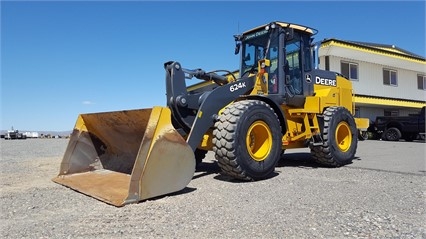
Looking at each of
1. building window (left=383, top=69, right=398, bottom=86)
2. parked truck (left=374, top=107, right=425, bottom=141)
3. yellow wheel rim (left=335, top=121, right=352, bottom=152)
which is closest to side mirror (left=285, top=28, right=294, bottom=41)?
yellow wheel rim (left=335, top=121, right=352, bottom=152)

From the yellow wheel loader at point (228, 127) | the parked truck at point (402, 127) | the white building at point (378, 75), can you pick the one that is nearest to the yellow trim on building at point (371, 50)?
the white building at point (378, 75)

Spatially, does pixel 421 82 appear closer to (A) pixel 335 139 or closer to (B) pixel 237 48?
(A) pixel 335 139

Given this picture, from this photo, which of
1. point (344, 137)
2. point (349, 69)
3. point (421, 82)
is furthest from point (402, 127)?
point (344, 137)

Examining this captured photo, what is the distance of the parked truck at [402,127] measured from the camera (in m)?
19.3

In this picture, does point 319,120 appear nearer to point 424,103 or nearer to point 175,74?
point 175,74

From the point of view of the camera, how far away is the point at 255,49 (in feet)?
26.9

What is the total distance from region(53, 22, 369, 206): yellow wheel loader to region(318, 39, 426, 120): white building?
11.9m

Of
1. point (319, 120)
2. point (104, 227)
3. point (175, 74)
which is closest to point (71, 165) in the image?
point (175, 74)

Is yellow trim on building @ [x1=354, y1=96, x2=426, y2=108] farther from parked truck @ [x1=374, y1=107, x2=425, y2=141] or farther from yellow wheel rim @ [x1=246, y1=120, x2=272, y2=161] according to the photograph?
yellow wheel rim @ [x1=246, y1=120, x2=272, y2=161]

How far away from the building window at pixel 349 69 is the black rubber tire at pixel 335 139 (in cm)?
1310

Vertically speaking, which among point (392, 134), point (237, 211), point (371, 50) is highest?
point (371, 50)

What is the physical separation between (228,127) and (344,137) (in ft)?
13.3

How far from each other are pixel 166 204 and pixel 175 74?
2473mm

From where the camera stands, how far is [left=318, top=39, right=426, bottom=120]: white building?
2040 cm
